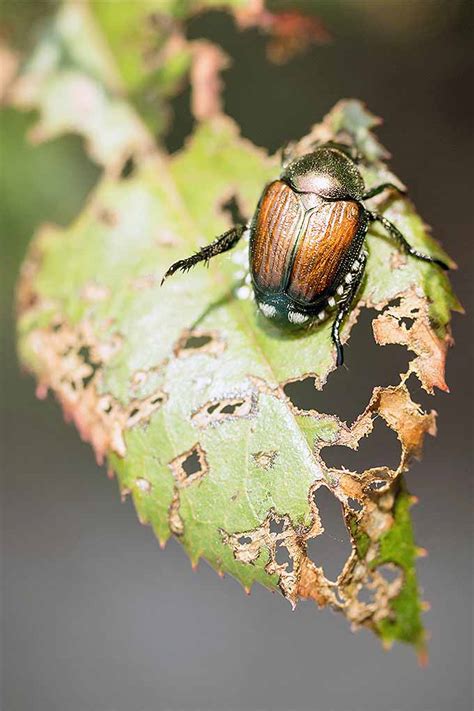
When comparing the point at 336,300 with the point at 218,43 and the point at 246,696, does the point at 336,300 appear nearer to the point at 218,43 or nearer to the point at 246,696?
the point at 218,43

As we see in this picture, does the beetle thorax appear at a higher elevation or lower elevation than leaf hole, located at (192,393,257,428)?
higher

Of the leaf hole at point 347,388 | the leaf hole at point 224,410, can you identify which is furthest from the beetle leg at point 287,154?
the leaf hole at point 224,410

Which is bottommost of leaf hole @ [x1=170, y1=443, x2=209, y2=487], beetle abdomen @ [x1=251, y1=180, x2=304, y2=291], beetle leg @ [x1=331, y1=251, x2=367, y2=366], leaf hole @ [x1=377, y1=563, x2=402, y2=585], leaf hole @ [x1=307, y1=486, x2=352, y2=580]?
leaf hole @ [x1=377, y1=563, x2=402, y2=585]

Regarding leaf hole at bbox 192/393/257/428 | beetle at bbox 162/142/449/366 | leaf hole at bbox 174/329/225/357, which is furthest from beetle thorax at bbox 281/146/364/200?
leaf hole at bbox 192/393/257/428

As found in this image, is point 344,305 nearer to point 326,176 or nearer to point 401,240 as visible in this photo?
point 401,240

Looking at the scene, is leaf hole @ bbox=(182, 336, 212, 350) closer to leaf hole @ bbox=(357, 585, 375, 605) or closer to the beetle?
the beetle

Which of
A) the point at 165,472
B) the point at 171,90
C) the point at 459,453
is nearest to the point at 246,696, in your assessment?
the point at 459,453

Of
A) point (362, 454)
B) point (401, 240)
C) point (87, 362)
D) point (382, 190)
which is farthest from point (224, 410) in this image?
point (382, 190)
